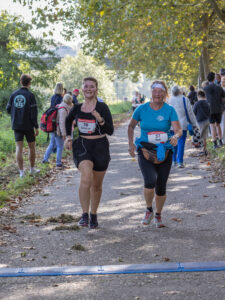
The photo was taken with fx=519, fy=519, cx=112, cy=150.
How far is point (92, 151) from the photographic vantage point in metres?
6.71

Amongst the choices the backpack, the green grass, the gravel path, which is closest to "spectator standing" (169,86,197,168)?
the green grass

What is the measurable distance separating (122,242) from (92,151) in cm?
128

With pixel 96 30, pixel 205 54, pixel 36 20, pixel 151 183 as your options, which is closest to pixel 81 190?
pixel 151 183

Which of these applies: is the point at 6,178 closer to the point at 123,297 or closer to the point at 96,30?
the point at 123,297

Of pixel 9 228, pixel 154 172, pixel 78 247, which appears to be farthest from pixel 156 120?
pixel 9 228

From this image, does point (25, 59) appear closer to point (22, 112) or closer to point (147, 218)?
point (22, 112)

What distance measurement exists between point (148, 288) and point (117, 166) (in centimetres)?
939

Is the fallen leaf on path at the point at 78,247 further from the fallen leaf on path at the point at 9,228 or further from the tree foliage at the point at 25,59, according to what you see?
the tree foliage at the point at 25,59

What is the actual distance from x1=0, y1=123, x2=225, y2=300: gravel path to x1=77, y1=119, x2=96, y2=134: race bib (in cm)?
131

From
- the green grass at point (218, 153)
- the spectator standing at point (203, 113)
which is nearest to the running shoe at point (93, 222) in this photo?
the green grass at point (218, 153)

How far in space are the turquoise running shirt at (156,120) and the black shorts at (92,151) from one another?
0.59m

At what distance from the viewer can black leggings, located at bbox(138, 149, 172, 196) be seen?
259 inches

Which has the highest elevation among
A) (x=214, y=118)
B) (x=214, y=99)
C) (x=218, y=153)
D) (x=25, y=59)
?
(x=25, y=59)

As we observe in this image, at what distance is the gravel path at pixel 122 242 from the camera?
14.5 feet
